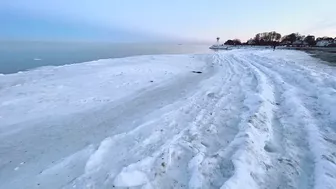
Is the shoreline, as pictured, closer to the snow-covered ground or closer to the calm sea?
the snow-covered ground

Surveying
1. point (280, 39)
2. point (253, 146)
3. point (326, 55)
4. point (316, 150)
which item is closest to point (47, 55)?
point (253, 146)

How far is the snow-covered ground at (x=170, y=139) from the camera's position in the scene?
132 inches

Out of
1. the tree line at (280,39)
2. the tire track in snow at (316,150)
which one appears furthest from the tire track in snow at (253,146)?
the tree line at (280,39)

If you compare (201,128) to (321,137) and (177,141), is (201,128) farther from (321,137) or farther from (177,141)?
(321,137)

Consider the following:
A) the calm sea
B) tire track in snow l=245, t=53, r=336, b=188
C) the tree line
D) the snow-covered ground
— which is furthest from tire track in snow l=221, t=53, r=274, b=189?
the tree line

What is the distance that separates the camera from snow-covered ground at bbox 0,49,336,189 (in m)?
3.34

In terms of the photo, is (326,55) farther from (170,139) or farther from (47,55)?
(47,55)

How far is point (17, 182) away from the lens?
3.38 meters

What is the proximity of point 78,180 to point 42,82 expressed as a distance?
26.8 ft

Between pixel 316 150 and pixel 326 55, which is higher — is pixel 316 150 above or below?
above

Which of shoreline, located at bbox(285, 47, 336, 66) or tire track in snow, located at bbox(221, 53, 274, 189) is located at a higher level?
tire track in snow, located at bbox(221, 53, 274, 189)

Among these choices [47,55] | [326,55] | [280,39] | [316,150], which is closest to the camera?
[316,150]

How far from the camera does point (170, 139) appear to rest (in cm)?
450

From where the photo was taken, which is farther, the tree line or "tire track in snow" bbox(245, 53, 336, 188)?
the tree line
